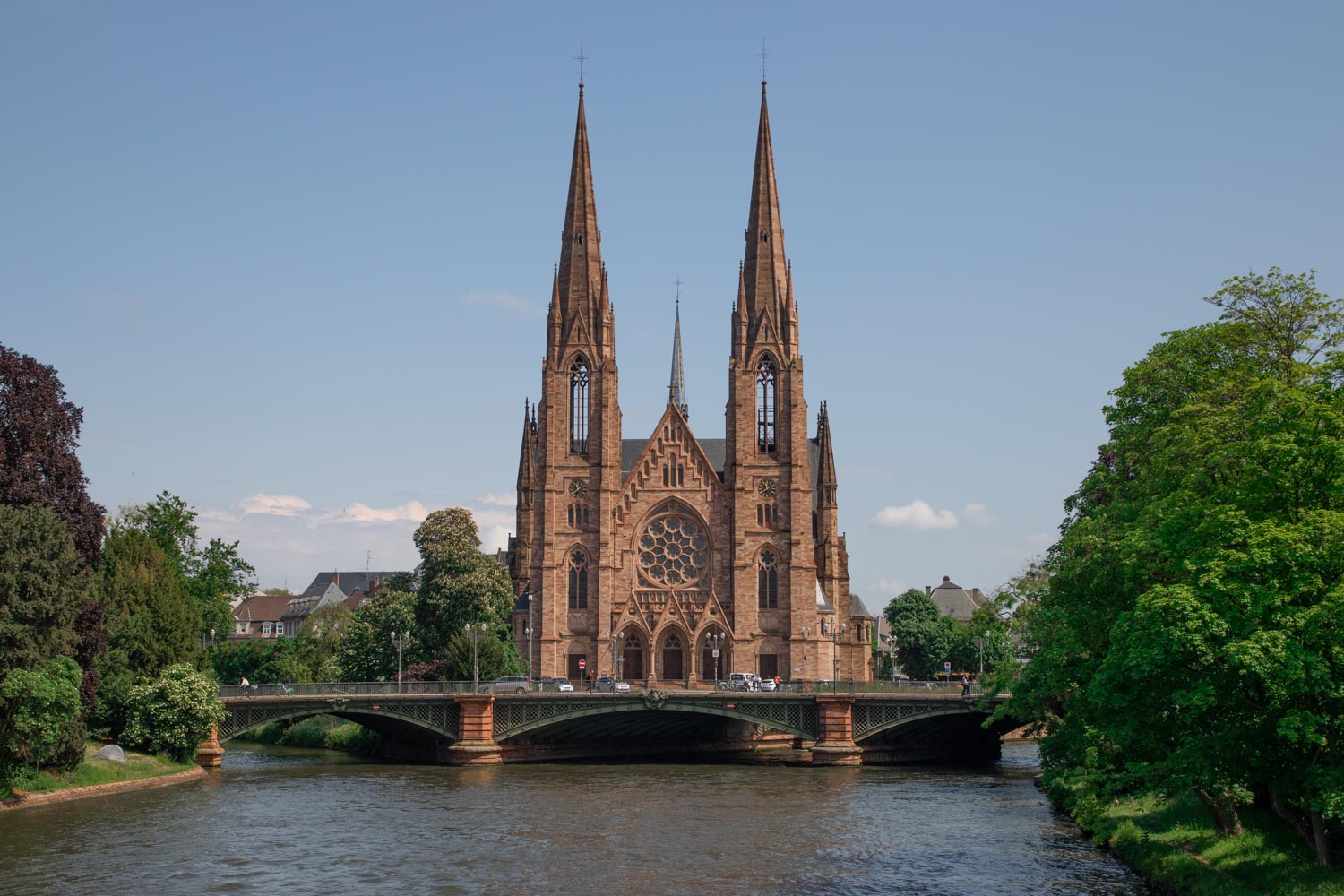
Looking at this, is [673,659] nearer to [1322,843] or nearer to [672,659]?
[672,659]

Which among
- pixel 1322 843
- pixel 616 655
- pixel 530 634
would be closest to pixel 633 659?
pixel 616 655

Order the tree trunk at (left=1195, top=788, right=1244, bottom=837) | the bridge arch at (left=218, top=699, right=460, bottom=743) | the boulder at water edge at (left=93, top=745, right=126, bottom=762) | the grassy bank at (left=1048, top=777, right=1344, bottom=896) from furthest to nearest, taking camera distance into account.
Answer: the bridge arch at (left=218, top=699, right=460, bottom=743) < the boulder at water edge at (left=93, top=745, right=126, bottom=762) < the tree trunk at (left=1195, top=788, right=1244, bottom=837) < the grassy bank at (left=1048, top=777, right=1344, bottom=896)

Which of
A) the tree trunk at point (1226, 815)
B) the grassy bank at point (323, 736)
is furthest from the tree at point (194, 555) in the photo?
the tree trunk at point (1226, 815)

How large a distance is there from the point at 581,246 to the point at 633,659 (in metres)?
29.3

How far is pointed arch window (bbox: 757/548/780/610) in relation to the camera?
93562mm

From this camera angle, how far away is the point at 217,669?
114938 millimetres

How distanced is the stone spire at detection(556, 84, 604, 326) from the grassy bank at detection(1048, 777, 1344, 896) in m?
59.1

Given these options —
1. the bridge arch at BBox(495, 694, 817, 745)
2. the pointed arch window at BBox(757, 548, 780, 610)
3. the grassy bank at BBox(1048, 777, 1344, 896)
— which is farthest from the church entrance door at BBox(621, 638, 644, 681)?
the grassy bank at BBox(1048, 777, 1344, 896)

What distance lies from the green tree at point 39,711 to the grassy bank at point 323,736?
31.4 metres

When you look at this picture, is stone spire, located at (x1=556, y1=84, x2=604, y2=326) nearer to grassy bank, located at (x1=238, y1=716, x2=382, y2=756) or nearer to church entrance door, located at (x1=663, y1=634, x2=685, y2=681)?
church entrance door, located at (x1=663, y1=634, x2=685, y2=681)

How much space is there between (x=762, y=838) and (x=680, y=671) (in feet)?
165

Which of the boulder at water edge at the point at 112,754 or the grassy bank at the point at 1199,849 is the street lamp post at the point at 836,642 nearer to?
the boulder at water edge at the point at 112,754

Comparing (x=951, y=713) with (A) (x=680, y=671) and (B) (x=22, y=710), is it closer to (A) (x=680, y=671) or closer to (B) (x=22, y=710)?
(A) (x=680, y=671)

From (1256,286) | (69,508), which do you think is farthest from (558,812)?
(1256,286)
